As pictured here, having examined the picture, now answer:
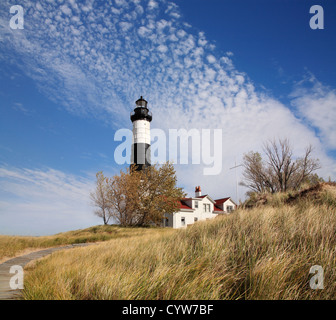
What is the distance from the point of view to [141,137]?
1308 inches

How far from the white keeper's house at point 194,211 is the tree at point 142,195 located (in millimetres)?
6020

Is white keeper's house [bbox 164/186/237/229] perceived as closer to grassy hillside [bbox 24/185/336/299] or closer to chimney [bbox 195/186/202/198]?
chimney [bbox 195/186/202/198]

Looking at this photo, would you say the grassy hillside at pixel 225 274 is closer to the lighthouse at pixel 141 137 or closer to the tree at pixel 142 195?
the tree at pixel 142 195

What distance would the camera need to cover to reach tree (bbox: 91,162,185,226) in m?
26.1

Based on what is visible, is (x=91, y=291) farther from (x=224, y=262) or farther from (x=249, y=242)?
(x=249, y=242)

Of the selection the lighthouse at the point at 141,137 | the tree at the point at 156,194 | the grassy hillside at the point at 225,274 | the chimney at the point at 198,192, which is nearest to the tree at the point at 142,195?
the tree at the point at 156,194

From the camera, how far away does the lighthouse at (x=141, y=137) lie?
32.7 meters

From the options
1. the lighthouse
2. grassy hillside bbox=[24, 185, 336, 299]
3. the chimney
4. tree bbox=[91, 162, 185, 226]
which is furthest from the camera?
the chimney

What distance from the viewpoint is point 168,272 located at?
148 inches

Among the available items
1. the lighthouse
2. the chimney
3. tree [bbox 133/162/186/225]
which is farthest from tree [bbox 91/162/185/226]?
the chimney

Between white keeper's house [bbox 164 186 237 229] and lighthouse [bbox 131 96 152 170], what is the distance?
9.66 metres

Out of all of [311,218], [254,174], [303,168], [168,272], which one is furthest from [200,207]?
[168,272]
